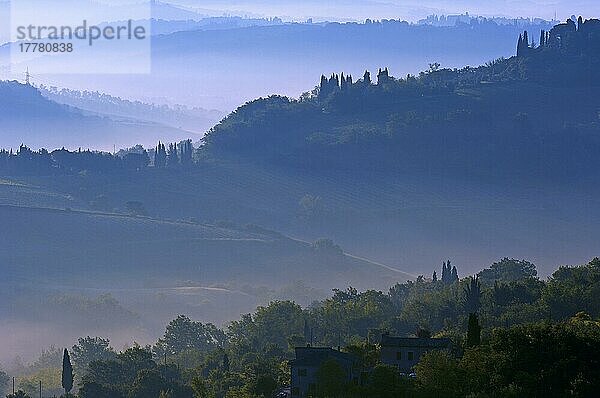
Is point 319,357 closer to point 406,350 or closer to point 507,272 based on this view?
point 406,350

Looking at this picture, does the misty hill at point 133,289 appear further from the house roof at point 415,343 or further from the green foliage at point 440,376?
the green foliage at point 440,376

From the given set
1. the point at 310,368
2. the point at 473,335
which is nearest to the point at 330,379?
the point at 310,368

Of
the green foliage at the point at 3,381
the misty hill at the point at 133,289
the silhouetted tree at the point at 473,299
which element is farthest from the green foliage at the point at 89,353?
the silhouetted tree at the point at 473,299

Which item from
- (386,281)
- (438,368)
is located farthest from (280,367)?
(386,281)

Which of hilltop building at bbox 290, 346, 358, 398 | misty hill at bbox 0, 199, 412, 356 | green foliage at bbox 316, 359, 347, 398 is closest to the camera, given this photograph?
green foliage at bbox 316, 359, 347, 398

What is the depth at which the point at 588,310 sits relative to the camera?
275ft

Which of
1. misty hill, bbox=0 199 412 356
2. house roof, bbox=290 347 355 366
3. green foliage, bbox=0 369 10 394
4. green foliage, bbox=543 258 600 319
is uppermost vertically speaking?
house roof, bbox=290 347 355 366

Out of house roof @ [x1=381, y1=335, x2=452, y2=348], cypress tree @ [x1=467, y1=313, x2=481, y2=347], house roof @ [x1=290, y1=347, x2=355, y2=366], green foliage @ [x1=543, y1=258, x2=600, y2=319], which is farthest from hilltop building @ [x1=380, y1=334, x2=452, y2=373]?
green foliage @ [x1=543, y1=258, x2=600, y2=319]

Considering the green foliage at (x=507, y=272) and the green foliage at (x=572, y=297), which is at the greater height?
the green foliage at (x=572, y=297)

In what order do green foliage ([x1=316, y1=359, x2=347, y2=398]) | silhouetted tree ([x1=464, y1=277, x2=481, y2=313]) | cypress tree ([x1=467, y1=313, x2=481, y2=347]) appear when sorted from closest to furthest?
green foliage ([x1=316, y1=359, x2=347, y2=398]), cypress tree ([x1=467, y1=313, x2=481, y2=347]), silhouetted tree ([x1=464, y1=277, x2=481, y2=313])

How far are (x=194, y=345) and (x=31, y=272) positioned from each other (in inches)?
3265

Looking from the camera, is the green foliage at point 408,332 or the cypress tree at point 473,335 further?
the cypress tree at point 473,335

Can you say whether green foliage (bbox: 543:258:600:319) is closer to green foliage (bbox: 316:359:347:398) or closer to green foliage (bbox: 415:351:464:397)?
green foliage (bbox: 415:351:464:397)

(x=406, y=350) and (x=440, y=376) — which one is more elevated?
(x=440, y=376)
